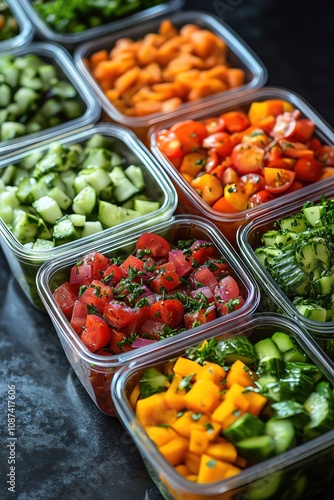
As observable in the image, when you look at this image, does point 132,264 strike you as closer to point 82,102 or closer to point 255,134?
point 255,134

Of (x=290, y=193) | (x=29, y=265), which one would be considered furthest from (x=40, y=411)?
(x=290, y=193)

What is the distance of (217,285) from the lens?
8.04 feet

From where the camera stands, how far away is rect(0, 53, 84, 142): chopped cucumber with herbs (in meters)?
3.17

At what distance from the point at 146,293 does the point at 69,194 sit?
0.61 m

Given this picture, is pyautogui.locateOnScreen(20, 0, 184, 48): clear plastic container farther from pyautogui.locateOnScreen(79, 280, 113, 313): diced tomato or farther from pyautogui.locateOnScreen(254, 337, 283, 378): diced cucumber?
pyautogui.locateOnScreen(254, 337, 283, 378): diced cucumber

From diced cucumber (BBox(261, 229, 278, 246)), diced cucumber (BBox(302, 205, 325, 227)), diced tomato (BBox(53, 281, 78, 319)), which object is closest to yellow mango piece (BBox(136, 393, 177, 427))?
diced tomato (BBox(53, 281, 78, 319))

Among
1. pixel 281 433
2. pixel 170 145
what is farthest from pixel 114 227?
pixel 281 433

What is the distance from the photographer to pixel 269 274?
2.47m

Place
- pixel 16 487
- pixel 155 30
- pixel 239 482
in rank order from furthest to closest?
pixel 155 30 → pixel 16 487 → pixel 239 482

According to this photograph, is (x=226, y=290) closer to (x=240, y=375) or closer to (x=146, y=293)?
(x=146, y=293)

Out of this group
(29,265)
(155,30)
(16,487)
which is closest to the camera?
(16,487)

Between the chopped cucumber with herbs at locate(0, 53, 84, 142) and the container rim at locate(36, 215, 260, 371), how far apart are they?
793 millimetres

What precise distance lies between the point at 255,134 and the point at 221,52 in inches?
27.9

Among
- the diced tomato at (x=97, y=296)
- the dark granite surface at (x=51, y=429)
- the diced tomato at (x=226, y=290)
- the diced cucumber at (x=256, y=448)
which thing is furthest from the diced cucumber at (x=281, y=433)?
the diced tomato at (x=97, y=296)
